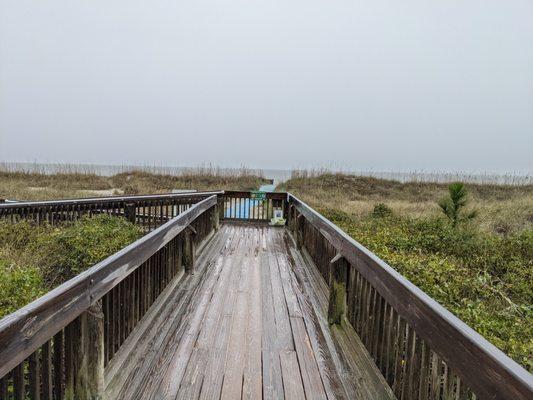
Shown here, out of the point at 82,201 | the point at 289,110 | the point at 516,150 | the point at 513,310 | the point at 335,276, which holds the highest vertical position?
the point at 289,110

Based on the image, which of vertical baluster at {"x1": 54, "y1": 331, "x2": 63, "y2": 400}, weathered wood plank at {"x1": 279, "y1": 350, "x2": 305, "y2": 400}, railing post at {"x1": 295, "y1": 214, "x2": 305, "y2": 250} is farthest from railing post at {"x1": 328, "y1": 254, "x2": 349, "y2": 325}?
railing post at {"x1": 295, "y1": 214, "x2": 305, "y2": 250}

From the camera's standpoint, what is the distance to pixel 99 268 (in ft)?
5.73

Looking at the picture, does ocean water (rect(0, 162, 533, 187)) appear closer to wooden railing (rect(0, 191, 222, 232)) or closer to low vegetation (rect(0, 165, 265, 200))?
low vegetation (rect(0, 165, 265, 200))

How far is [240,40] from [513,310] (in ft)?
82.7

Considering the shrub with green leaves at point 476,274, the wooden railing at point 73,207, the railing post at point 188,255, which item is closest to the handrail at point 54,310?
the railing post at point 188,255

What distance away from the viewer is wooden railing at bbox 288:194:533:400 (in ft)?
3.09

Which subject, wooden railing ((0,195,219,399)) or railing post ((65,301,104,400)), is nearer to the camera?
wooden railing ((0,195,219,399))

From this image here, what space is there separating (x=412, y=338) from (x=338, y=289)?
120 cm

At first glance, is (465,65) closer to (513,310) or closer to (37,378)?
(513,310)

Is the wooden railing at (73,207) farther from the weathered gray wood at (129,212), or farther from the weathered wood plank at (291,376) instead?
the weathered wood plank at (291,376)

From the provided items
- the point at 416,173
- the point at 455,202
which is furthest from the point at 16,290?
the point at 416,173

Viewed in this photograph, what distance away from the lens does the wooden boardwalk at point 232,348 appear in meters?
2.03

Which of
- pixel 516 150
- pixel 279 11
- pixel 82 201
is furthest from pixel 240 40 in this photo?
pixel 516 150

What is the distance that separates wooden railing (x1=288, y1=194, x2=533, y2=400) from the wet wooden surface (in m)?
0.34
